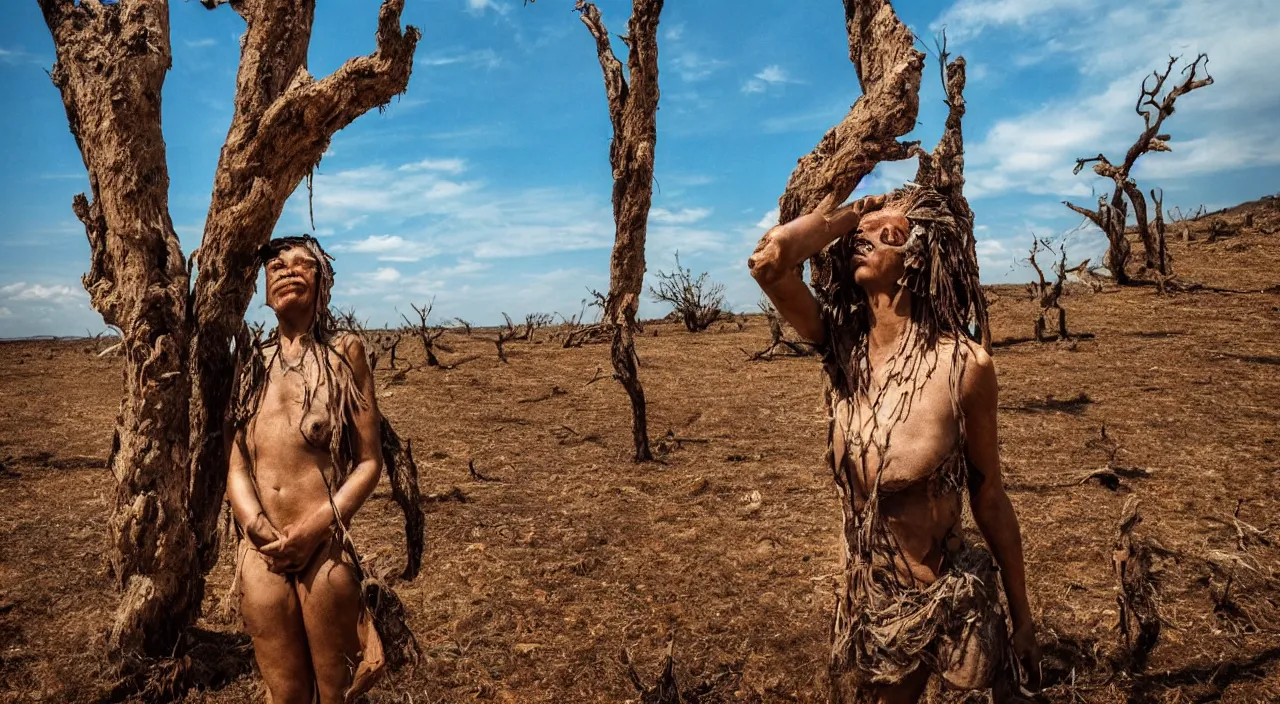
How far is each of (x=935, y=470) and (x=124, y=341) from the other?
3633 mm

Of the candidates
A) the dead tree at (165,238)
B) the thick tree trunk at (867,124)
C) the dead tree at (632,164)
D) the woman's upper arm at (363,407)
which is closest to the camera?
the woman's upper arm at (363,407)

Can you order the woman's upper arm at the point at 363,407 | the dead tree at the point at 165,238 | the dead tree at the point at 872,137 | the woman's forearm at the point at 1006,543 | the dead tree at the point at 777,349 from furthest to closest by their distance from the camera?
1. the dead tree at the point at 777,349
2. the dead tree at the point at 165,238
3. the woman's upper arm at the point at 363,407
4. the dead tree at the point at 872,137
5. the woman's forearm at the point at 1006,543

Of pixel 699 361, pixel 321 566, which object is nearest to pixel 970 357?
pixel 321 566

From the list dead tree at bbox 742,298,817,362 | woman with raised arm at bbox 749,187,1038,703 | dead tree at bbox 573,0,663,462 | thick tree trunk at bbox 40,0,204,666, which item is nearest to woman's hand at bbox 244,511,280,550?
thick tree trunk at bbox 40,0,204,666

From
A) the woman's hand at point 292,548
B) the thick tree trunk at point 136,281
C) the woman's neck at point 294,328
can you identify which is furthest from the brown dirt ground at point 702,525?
the woman's neck at point 294,328

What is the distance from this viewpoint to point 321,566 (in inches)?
118

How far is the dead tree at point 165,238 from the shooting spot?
13.1 ft

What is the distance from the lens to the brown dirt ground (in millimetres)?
4426

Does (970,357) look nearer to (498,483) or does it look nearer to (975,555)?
(975,555)

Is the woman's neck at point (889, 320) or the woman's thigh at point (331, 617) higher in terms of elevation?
the woman's neck at point (889, 320)

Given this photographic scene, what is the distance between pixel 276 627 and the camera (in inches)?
117

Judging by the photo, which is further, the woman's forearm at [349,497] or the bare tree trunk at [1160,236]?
the bare tree trunk at [1160,236]

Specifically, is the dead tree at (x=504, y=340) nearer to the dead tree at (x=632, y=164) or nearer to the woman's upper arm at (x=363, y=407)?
the dead tree at (x=632, y=164)

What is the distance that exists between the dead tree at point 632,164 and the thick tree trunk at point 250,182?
4.33 metres
